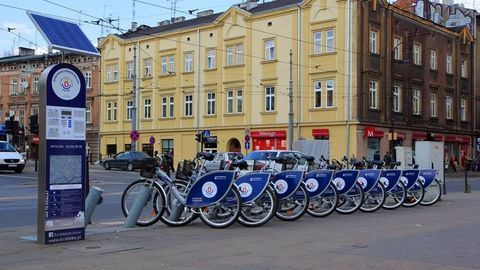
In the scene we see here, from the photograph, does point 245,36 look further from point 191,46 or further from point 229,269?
point 229,269

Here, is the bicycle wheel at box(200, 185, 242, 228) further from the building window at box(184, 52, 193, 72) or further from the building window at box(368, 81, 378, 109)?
the building window at box(184, 52, 193, 72)

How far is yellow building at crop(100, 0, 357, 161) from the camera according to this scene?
4194cm

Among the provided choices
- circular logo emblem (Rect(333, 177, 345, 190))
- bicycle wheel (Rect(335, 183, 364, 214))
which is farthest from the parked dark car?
circular logo emblem (Rect(333, 177, 345, 190))

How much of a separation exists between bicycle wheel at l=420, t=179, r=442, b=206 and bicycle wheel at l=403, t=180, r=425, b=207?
1.85ft

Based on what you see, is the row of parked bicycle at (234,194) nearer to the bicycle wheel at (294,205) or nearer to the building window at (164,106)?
the bicycle wheel at (294,205)

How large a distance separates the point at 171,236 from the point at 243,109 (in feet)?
121

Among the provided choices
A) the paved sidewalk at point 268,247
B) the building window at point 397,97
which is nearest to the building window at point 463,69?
the building window at point 397,97

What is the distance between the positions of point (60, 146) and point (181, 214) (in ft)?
9.50

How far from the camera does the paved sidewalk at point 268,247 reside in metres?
7.46

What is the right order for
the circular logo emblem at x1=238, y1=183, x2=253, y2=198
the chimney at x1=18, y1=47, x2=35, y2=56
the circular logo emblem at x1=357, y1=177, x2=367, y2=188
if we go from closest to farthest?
the circular logo emblem at x1=238, y1=183, x2=253, y2=198 < the circular logo emblem at x1=357, y1=177, x2=367, y2=188 < the chimney at x1=18, y1=47, x2=35, y2=56

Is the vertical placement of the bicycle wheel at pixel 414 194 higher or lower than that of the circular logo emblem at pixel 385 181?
lower

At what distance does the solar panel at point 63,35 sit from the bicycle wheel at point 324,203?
5658 mm

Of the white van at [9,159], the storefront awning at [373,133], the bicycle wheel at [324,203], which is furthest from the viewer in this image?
the storefront awning at [373,133]

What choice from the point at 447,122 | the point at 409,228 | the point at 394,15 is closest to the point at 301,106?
the point at 394,15
